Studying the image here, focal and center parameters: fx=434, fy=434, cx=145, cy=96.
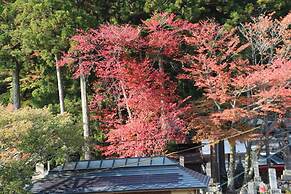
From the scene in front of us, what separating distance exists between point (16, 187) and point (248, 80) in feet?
29.4

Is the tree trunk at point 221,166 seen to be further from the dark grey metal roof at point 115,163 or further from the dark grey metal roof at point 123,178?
the dark grey metal roof at point 123,178

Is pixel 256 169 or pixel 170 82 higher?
pixel 170 82

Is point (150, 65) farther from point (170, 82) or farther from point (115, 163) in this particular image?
point (115, 163)

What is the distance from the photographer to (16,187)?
9305 millimetres

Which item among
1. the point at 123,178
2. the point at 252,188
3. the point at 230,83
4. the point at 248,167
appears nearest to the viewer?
the point at 123,178

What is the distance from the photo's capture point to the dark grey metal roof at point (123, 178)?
11.6m

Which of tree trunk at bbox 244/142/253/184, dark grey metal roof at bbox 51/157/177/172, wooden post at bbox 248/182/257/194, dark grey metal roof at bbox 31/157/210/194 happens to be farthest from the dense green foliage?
tree trunk at bbox 244/142/253/184

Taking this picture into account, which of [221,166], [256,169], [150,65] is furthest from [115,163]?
[221,166]

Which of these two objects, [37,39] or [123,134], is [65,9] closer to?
[37,39]

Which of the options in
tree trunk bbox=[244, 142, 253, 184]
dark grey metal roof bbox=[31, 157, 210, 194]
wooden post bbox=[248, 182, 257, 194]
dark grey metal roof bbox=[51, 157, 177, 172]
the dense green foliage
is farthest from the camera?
tree trunk bbox=[244, 142, 253, 184]

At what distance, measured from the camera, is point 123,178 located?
40.0ft

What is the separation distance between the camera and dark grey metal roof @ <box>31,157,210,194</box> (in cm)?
1159

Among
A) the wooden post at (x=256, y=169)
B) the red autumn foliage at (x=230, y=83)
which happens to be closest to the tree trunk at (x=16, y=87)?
the red autumn foliage at (x=230, y=83)

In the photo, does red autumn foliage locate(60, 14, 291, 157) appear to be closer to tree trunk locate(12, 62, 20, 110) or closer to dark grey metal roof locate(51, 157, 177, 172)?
dark grey metal roof locate(51, 157, 177, 172)
